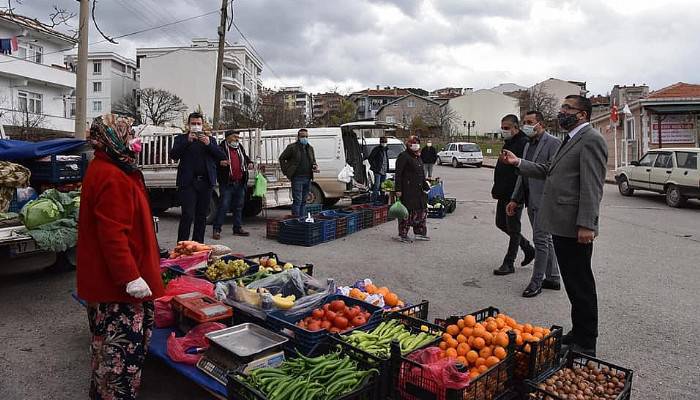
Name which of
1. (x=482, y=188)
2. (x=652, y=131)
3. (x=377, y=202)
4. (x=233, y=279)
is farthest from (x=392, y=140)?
(x=233, y=279)

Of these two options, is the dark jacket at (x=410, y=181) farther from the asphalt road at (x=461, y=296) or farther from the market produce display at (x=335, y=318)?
the market produce display at (x=335, y=318)

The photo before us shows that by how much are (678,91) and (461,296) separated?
91.7 feet

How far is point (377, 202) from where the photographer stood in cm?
1273

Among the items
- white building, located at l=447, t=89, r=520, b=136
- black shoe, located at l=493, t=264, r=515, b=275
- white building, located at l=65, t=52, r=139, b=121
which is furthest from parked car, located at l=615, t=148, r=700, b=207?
white building, located at l=447, t=89, r=520, b=136

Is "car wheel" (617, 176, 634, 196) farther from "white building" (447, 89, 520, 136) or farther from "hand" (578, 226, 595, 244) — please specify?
"white building" (447, 89, 520, 136)

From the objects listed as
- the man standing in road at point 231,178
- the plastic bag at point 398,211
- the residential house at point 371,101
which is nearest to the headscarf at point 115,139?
the man standing in road at point 231,178

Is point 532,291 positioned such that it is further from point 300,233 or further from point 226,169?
point 226,169

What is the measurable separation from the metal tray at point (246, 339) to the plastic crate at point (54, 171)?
5.12 m

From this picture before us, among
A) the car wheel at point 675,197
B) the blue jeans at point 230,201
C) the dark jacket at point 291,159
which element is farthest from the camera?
the car wheel at point 675,197

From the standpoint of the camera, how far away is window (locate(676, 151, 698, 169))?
47.0 feet

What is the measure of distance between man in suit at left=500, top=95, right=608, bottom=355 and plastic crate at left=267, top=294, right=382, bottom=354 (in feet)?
5.28

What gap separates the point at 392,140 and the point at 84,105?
12759 millimetres

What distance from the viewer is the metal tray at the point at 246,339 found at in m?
3.37

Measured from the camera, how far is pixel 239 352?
130 inches
